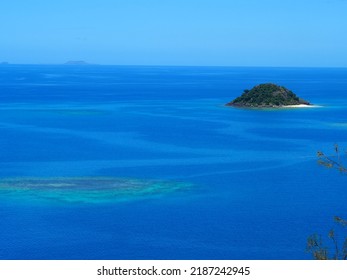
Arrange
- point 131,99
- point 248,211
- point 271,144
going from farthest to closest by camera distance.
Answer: point 131,99 < point 271,144 < point 248,211

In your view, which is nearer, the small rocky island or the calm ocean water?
the calm ocean water

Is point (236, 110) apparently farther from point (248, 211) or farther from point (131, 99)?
point (248, 211)

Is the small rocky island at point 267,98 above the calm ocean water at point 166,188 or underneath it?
above

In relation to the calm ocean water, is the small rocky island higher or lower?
higher

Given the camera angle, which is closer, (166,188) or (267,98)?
(166,188)

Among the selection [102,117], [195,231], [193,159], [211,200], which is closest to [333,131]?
[193,159]

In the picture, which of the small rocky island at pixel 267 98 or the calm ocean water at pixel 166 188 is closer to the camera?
the calm ocean water at pixel 166 188

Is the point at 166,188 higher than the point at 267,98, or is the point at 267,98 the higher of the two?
the point at 267,98
